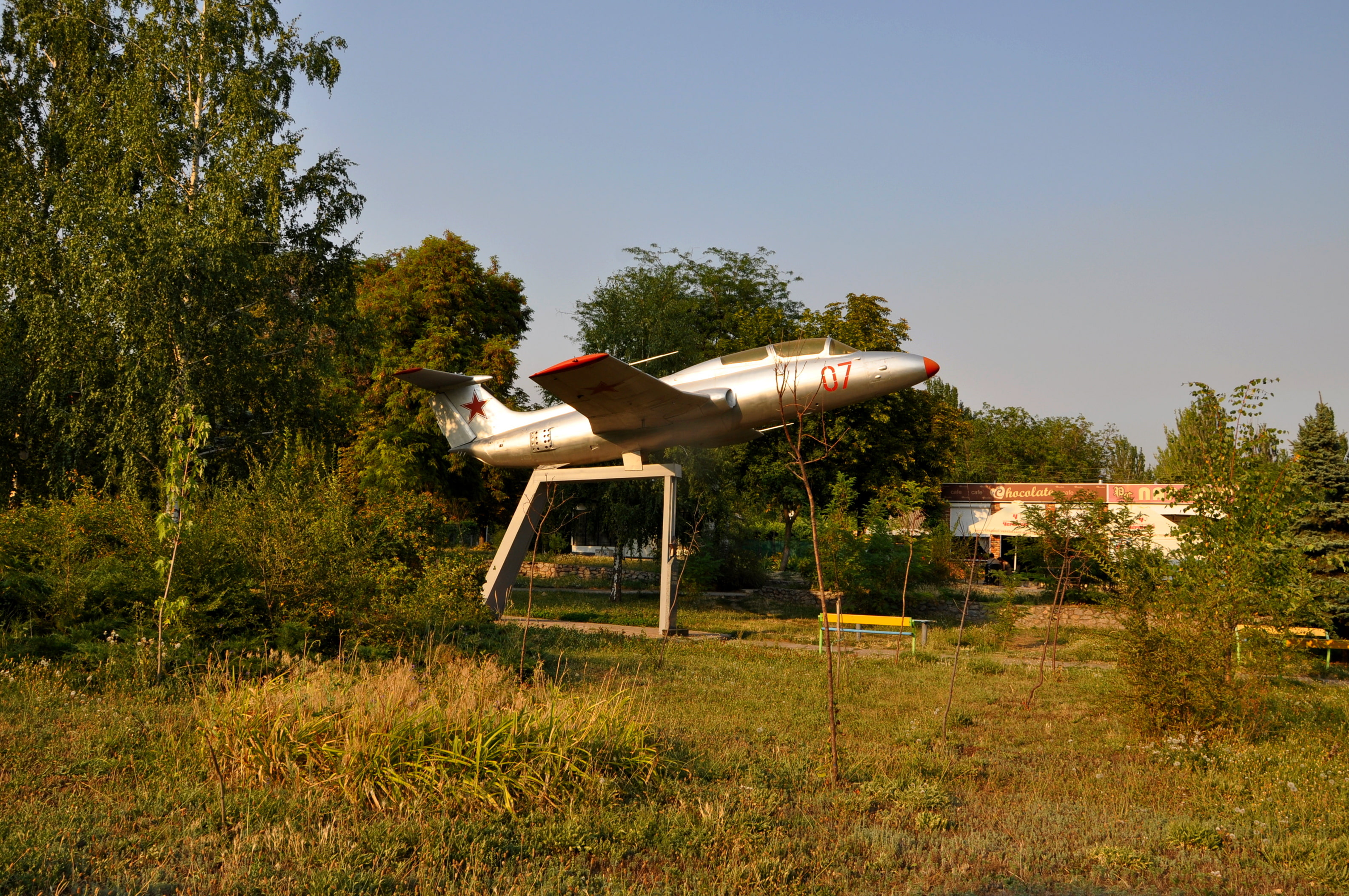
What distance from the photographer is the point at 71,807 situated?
5.05m

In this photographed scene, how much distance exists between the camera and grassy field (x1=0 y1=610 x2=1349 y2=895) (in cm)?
455

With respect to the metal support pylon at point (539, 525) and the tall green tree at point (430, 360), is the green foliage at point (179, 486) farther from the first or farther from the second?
the tall green tree at point (430, 360)

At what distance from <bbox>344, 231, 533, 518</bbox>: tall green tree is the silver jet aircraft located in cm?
892

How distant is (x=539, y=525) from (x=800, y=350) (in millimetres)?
6236

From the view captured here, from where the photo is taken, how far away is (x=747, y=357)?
16469mm

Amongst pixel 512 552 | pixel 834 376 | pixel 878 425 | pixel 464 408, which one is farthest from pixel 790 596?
pixel 834 376

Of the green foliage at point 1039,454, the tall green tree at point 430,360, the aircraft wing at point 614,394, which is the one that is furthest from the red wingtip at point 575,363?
the green foliage at point 1039,454

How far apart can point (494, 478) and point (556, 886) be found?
24.5 metres

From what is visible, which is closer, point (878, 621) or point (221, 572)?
point (221, 572)

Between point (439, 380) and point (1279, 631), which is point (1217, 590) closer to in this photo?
point (1279, 631)

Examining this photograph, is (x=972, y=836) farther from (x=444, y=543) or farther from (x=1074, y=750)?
(x=444, y=543)

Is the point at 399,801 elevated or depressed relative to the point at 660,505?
depressed

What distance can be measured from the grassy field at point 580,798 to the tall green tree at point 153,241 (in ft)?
38.8

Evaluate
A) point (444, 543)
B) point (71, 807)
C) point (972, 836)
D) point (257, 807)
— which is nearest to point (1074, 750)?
point (972, 836)
